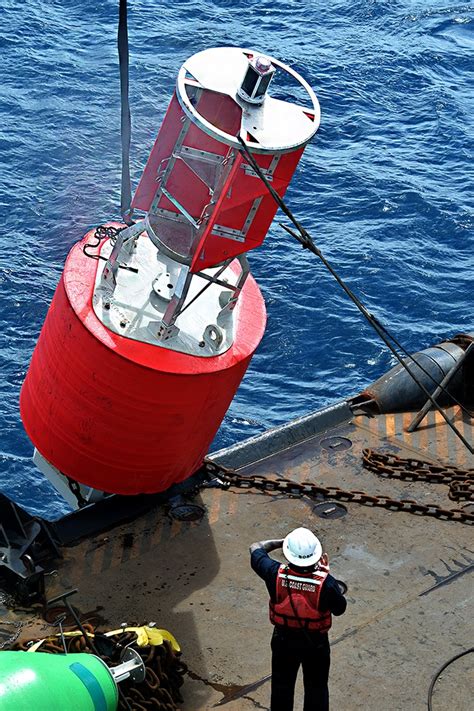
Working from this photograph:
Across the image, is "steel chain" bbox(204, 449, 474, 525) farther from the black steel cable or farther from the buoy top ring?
the buoy top ring

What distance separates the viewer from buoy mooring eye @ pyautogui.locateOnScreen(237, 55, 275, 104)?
8.36 m

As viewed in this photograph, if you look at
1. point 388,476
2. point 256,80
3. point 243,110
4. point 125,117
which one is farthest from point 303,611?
point 125,117

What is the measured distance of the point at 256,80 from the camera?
8398 mm

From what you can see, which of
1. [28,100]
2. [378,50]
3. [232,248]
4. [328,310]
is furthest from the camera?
[378,50]

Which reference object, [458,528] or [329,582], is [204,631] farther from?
[458,528]

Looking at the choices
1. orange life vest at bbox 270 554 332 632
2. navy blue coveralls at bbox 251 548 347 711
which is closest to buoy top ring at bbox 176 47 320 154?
navy blue coveralls at bbox 251 548 347 711

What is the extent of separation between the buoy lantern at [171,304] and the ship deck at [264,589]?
68 cm

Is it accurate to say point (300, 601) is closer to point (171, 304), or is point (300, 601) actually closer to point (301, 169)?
point (171, 304)

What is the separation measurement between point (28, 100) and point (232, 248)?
1756 centimetres

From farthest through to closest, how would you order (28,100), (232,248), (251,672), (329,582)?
(28,100) < (232,248) < (251,672) < (329,582)

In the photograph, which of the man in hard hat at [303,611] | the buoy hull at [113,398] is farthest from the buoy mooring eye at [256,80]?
the man in hard hat at [303,611]

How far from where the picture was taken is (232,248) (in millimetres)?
8766

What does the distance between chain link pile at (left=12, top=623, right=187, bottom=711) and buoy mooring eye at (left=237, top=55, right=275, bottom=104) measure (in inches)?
165

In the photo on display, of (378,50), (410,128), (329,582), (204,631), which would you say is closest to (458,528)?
(204,631)
